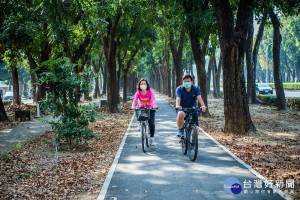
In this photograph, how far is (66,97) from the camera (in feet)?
35.0

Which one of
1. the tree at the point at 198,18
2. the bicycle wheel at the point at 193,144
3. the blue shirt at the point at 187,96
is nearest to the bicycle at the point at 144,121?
the blue shirt at the point at 187,96

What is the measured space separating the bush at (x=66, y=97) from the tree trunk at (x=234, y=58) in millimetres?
5052

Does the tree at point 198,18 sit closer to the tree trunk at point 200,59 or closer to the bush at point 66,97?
the tree trunk at point 200,59

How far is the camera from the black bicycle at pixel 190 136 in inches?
334

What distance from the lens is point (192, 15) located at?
16.6 m

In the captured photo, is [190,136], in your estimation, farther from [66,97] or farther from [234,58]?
[234,58]

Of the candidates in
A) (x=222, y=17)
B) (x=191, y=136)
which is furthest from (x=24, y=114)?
(x=191, y=136)

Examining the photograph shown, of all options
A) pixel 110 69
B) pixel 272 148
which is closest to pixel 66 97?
pixel 272 148

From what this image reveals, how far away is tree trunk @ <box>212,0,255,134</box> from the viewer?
12766mm

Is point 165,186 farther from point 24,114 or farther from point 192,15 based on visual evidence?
point 24,114

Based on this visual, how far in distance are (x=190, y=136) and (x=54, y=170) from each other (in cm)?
319

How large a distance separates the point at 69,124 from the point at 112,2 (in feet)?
29.5

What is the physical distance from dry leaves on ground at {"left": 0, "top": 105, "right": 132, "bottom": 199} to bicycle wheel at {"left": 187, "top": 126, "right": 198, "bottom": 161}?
6.36 feet

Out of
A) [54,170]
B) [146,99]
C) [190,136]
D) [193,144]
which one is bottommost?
[54,170]
